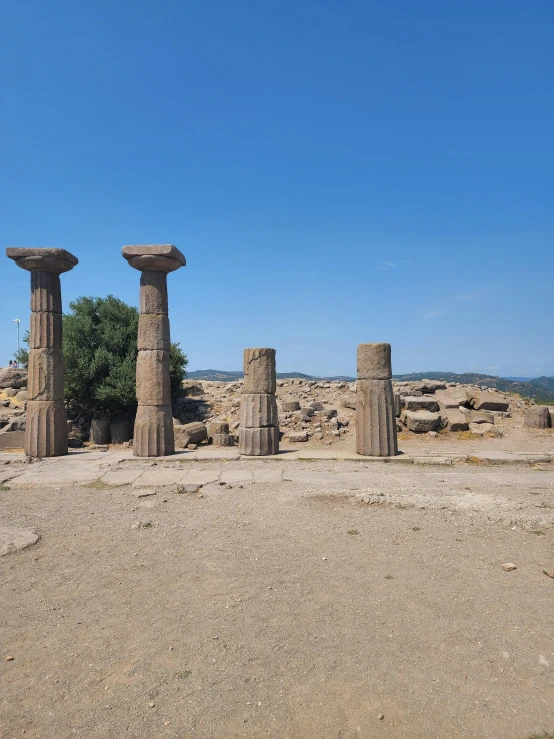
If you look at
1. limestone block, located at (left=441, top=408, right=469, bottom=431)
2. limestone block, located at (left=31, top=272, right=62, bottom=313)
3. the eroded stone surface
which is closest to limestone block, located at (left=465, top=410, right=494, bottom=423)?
limestone block, located at (left=441, top=408, right=469, bottom=431)

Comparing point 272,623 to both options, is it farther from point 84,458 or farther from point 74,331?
point 74,331

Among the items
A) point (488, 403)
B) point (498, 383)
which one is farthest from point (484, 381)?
point (488, 403)

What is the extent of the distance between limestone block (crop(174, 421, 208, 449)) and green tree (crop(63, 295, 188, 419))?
3.31 metres

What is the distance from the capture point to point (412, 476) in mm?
8125

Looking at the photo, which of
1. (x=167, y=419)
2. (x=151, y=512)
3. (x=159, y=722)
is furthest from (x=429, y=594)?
(x=167, y=419)

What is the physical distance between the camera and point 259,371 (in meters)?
10.6

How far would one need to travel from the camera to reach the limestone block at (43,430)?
1092cm

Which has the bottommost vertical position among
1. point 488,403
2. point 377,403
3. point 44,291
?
point 488,403

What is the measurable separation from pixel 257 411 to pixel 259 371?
2.92 feet

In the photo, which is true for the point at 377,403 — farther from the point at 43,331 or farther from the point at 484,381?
the point at 484,381

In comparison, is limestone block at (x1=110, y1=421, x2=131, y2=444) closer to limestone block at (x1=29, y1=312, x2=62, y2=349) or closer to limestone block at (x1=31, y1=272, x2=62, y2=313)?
limestone block at (x1=29, y1=312, x2=62, y2=349)

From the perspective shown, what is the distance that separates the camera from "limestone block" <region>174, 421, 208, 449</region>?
507 inches

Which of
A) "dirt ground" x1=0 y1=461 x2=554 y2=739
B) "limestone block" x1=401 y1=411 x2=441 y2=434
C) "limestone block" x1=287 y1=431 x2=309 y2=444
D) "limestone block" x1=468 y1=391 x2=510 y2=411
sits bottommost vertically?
"dirt ground" x1=0 y1=461 x2=554 y2=739

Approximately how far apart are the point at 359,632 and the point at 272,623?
63 centimetres
